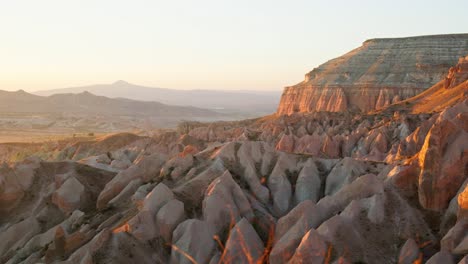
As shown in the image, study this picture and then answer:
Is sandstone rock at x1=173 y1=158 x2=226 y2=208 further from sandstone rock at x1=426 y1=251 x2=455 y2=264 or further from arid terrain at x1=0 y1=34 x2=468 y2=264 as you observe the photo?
sandstone rock at x1=426 y1=251 x2=455 y2=264

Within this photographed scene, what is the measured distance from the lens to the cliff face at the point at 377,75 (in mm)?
93812

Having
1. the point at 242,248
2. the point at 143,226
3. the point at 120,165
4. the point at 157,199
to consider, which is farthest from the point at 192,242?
the point at 120,165

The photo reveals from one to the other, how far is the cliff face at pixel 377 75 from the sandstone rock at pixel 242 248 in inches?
3072

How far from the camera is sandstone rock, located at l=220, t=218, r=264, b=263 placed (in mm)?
15523

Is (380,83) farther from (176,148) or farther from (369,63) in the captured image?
(176,148)

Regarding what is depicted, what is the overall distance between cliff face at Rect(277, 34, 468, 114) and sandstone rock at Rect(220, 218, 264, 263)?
78033 millimetres

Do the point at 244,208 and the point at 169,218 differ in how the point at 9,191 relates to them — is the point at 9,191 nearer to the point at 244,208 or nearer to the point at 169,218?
the point at 169,218

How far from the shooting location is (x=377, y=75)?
10150 centimetres

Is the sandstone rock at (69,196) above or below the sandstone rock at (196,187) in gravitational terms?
below

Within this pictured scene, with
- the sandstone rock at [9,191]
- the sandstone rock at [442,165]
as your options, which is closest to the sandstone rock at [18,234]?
the sandstone rock at [9,191]

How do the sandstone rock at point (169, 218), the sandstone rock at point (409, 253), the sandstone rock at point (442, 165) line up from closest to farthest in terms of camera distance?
the sandstone rock at point (409, 253) → the sandstone rock at point (442, 165) → the sandstone rock at point (169, 218)

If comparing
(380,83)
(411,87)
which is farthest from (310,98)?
(411,87)

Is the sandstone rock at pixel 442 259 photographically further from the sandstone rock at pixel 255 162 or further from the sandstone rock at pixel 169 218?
the sandstone rock at pixel 255 162

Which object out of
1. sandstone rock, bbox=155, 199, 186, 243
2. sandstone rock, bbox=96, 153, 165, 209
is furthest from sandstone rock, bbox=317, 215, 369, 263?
sandstone rock, bbox=96, 153, 165, 209
